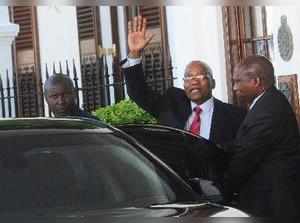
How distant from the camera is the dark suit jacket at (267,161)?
6.11 m

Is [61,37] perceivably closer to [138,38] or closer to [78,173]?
[138,38]

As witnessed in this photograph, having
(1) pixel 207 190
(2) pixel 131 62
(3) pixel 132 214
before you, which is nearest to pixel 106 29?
(2) pixel 131 62

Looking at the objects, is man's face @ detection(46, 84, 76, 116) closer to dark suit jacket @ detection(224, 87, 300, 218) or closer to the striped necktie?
the striped necktie

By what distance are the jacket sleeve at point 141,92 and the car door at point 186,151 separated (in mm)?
1093

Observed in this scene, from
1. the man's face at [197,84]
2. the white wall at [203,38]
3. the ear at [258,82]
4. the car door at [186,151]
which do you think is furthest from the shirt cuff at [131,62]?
the white wall at [203,38]

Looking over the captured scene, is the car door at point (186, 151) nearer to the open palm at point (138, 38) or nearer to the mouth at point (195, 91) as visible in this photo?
the mouth at point (195, 91)

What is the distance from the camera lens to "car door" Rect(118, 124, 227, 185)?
648cm

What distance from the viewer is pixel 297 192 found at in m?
6.27

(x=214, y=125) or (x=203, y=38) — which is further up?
(x=203, y=38)

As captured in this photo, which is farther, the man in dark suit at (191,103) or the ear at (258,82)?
the man in dark suit at (191,103)

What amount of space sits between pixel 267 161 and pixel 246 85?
1.89 ft

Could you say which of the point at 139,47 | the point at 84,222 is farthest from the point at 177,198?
the point at 139,47

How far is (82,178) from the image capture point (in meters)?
5.12

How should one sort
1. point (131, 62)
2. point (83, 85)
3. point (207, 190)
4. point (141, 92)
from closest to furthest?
point (207, 190), point (141, 92), point (131, 62), point (83, 85)
